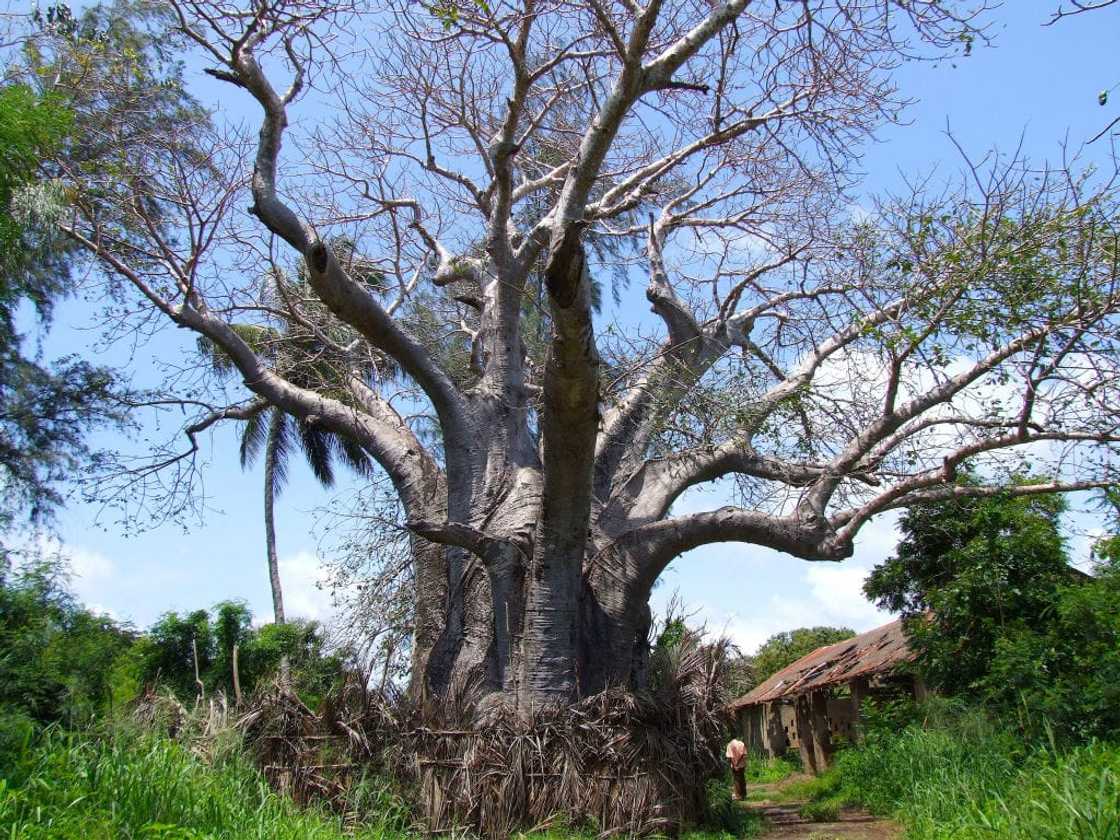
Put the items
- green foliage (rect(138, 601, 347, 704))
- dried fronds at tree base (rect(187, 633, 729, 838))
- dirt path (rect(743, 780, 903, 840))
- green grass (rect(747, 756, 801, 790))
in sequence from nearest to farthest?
dried fronds at tree base (rect(187, 633, 729, 838))
dirt path (rect(743, 780, 903, 840))
green foliage (rect(138, 601, 347, 704))
green grass (rect(747, 756, 801, 790))

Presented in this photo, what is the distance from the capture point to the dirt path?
26.8 ft

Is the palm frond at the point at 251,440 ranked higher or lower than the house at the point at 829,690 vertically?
higher

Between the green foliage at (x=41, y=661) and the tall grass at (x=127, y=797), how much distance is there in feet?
0.85

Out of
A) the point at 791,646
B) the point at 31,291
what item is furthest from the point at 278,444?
the point at 791,646

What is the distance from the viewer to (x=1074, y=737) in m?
8.12

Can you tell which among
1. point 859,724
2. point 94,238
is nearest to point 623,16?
point 94,238

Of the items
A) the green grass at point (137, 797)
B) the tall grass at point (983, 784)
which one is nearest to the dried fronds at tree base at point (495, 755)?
the green grass at point (137, 797)

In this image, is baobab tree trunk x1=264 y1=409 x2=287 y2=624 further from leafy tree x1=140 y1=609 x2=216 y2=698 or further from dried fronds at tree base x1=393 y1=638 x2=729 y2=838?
dried fronds at tree base x1=393 y1=638 x2=729 y2=838

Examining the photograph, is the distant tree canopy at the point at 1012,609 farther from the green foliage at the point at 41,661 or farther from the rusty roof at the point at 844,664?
the green foliage at the point at 41,661

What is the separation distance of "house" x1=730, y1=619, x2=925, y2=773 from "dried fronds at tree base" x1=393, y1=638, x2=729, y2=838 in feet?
22.0

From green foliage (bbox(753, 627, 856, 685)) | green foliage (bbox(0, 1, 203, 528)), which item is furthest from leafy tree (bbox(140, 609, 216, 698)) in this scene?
green foliage (bbox(753, 627, 856, 685))

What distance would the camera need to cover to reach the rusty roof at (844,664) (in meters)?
15.2

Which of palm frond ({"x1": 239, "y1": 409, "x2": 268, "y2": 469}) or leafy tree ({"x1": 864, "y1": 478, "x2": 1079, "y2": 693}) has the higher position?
palm frond ({"x1": 239, "y1": 409, "x2": 268, "y2": 469})

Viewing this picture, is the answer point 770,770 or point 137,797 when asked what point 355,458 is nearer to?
point 770,770
